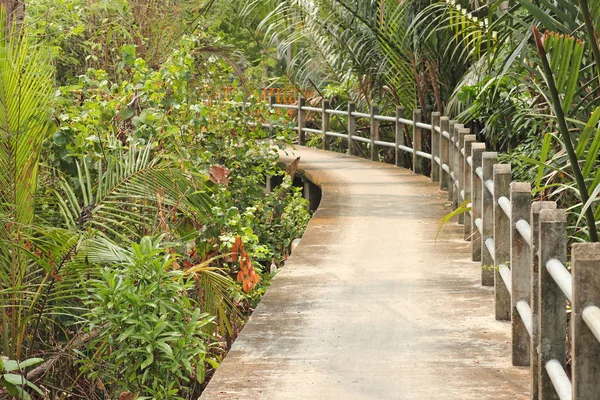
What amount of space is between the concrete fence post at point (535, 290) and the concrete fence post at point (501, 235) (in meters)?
1.26

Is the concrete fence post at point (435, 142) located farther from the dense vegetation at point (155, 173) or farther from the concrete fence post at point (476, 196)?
the concrete fence post at point (476, 196)

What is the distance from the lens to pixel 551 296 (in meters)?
3.98

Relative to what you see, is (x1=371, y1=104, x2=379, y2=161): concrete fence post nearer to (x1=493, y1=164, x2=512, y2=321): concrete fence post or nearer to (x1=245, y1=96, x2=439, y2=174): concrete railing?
(x1=245, y1=96, x2=439, y2=174): concrete railing

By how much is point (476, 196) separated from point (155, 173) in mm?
2396

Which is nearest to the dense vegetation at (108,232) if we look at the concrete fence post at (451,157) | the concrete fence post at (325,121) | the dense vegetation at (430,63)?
the concrete fence post at (451,157)

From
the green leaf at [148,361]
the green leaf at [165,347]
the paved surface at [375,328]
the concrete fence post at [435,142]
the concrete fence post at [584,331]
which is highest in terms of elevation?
the concrete fence post at [584,331]

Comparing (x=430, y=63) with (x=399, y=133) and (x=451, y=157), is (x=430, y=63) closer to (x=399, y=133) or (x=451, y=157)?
(x=399, y=133)

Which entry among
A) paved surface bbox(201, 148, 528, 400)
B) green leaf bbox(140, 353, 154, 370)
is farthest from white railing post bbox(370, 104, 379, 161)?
green leaf bbox(140, 353, 154, 370)

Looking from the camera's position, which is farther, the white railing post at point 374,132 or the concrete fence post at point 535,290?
the white railing post at point 374,132

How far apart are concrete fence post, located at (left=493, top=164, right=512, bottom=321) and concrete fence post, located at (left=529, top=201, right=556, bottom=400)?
4.13 ft

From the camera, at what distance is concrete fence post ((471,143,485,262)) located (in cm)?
728

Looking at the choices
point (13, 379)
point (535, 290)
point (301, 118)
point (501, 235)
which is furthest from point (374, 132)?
point (535, 290)

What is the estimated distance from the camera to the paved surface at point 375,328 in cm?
484

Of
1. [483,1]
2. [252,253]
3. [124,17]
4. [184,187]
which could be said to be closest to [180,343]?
[184,187]
